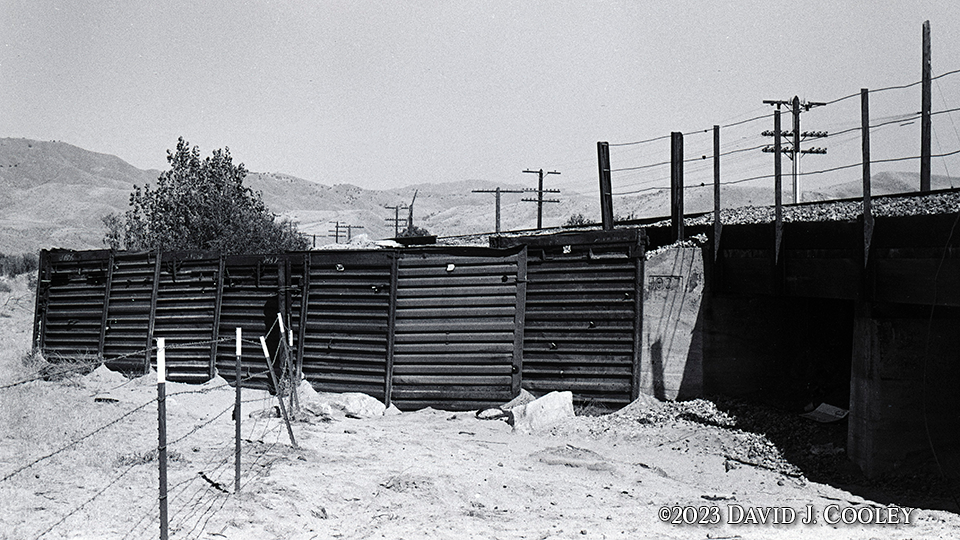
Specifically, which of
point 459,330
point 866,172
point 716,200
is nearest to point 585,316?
point 459,330

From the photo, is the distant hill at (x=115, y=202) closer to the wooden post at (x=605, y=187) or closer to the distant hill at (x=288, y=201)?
the distant hill at (x=288, y=201)

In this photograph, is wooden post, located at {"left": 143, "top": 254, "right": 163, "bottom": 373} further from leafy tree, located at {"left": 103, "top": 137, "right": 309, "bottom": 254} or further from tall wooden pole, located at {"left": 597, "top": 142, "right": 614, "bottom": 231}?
leafy tree, located at {"left": 103, "top": 137, "right": 309, "bottom": 254}

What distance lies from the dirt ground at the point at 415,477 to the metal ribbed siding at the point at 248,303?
5.38 feet

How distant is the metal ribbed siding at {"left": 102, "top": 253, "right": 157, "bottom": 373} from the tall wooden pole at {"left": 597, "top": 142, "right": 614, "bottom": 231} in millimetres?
9670

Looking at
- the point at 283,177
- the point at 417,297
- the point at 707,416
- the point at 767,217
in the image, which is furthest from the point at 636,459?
the point at 283,177

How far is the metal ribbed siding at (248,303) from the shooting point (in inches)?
613

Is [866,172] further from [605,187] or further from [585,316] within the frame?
[605,187]

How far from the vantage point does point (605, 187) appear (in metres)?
16.5

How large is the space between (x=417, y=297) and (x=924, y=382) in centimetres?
839

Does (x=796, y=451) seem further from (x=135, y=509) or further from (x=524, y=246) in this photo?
(x=135, y=509)

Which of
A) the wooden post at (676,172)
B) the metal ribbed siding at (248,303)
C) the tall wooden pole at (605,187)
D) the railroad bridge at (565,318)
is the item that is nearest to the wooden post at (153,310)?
the railroad bridge at (565,318)

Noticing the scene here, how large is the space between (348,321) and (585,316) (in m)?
4.58

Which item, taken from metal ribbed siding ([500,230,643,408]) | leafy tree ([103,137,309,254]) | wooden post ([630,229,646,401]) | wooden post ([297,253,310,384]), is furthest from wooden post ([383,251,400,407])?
leafy tree ([103,137,309,254])

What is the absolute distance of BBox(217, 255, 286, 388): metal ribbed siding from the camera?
1556cm
